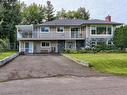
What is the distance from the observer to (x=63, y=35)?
5962 cm

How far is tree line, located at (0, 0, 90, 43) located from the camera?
69000mm

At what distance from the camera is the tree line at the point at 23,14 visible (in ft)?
226

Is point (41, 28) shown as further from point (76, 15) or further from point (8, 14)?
point (76, 15)

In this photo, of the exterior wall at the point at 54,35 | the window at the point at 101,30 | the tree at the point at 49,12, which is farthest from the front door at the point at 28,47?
the tree at the point at 49,12

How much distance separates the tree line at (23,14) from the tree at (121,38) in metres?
18.6

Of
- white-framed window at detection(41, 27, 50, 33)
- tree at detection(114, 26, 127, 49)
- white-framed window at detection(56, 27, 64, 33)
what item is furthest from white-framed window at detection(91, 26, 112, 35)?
white-framed window at detection(41, 27, 50, 33)

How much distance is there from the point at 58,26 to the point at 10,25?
12599 millimetres

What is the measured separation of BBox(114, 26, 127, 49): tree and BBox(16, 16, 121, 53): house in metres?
2.46

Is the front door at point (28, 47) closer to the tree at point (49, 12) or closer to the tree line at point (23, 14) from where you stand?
the tree line at point (23, 14)

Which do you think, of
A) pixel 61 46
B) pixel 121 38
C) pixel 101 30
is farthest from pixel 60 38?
pixel 121 38

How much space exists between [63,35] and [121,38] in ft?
34.5

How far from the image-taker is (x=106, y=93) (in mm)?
12594

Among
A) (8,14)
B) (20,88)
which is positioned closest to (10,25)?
(8,14)

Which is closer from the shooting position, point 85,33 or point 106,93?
point 106,93
